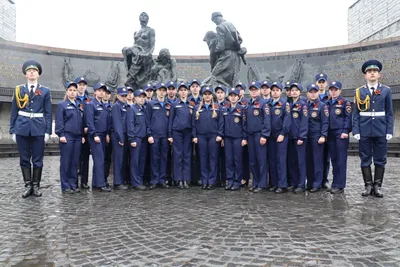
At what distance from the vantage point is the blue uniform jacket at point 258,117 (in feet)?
18.8

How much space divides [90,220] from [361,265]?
278 centimetres

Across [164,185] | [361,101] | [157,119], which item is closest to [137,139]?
[157,119]

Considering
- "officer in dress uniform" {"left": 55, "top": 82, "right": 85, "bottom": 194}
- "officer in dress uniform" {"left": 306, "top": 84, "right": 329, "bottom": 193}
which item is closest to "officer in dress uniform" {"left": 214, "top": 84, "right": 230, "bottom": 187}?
"officer in dress uniform" {"left": 306, "top": 84, "right": 329, "bottom": 193}

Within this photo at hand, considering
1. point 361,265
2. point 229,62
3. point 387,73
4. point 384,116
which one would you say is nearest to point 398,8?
point 387,73

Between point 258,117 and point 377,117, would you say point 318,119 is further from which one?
Answer: point 258,117

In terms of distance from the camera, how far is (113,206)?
183 inches

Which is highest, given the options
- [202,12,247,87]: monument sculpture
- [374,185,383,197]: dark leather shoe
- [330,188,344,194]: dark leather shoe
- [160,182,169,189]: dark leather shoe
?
[202,12,247,87]: monument sculpture

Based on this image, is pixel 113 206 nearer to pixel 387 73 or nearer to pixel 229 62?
pixel 229 62

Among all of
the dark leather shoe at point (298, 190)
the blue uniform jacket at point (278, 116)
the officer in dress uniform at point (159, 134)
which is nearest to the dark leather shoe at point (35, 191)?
the officer in dress uniform at point (159, 134)

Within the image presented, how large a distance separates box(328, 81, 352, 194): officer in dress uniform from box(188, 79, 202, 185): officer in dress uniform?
2355 millimetres

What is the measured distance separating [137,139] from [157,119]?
0.52 m

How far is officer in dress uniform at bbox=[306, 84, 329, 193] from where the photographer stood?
5.73 meters

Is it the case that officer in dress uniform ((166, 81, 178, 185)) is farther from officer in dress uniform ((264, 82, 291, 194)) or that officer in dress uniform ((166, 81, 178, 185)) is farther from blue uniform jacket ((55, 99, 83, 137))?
officer in dress uniform ((264, 82, 291, 194))

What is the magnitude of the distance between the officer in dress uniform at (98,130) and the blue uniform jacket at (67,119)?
17 centimetres
